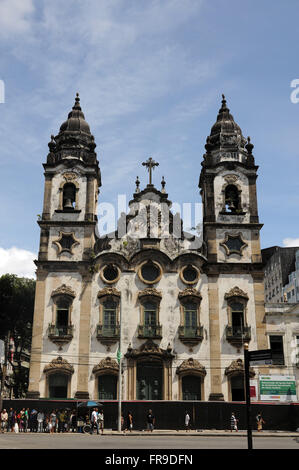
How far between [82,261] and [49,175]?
832 centimetres

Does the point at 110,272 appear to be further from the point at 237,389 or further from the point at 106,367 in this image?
the point at 237,389

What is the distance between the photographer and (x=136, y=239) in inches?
1518

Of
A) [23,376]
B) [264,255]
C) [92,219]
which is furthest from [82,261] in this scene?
[264,255]

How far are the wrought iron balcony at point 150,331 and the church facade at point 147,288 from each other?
7 cm

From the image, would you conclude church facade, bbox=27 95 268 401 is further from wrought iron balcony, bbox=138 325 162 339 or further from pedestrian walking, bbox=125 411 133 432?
pedestrian walking, bbox=125 411 133 432

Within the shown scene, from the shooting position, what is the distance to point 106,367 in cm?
3438

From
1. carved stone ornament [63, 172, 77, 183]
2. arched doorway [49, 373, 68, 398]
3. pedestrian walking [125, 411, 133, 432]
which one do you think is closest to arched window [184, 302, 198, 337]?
pedestrian walking [125, 411, 133, 432]

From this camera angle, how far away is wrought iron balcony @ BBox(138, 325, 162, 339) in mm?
35237

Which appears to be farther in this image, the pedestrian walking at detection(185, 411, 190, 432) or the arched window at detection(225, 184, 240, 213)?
the arched window at detection(225, 184, 240, 213)

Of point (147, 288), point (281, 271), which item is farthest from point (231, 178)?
point (281, 271)

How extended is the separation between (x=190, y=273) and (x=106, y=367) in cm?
962

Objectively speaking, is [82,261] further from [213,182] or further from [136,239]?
[213,182]

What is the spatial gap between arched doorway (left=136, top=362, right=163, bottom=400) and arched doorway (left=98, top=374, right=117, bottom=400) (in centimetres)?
173

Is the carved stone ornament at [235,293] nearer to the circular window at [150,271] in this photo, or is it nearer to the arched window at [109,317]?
the circular window at [150,271]
